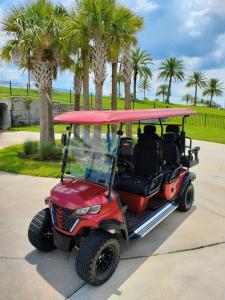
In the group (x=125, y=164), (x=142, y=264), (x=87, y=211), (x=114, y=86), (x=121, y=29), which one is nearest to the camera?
(x=87, y=211)

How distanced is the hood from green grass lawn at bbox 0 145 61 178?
4153mm

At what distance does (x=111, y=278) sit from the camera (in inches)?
136

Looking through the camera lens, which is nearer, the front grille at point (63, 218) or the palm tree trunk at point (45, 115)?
the front grille at point (63, 218)

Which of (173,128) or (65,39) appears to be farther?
(65,39)

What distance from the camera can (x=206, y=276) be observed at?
3.53m

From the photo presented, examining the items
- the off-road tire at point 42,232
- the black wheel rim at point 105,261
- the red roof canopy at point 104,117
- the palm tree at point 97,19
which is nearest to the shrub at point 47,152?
the palm tree at point 97,19

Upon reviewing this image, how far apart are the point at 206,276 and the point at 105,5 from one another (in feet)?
26.4

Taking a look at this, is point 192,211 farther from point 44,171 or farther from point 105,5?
point 105,5

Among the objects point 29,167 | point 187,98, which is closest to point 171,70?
point 187,98

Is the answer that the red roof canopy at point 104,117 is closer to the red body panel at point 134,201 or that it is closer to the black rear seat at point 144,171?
the black rear seat at point 144,171

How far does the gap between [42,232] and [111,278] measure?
112cm

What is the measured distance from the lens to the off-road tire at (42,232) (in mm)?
3861

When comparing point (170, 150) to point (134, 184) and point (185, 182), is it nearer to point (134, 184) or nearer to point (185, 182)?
point (185, 182)

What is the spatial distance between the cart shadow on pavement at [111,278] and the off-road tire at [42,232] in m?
0.15
